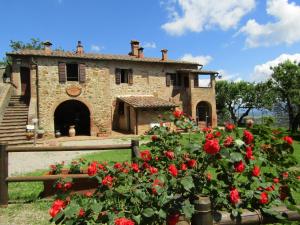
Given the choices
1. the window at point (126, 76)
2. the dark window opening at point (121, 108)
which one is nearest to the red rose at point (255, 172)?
the dark window opening at point (121, 108)

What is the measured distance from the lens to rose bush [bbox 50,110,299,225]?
1.70 m

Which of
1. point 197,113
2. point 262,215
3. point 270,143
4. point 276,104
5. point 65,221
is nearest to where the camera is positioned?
point 65,221

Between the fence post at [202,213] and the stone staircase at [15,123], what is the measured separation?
49.2 ft

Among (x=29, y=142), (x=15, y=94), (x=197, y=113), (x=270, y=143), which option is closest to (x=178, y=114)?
(x=270, y=143)

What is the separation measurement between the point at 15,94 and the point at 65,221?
67.5ft

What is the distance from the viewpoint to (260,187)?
196 centimetres

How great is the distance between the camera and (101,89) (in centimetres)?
2059

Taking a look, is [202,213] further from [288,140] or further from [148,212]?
[288,140]

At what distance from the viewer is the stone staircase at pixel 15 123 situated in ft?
50.1

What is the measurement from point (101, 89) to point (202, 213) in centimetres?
1947

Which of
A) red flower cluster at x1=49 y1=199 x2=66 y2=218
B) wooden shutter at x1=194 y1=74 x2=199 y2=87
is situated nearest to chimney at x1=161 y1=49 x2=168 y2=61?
wooden shutter at x1=194 y1=74 x2=199 y2=87

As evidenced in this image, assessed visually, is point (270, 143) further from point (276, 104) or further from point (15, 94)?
point (276, 104)

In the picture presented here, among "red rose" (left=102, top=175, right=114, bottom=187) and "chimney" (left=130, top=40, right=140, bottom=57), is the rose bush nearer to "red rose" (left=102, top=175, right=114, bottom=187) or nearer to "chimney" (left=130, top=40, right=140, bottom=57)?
"red rose" (left=102, top=175, right=114, bottom=187)

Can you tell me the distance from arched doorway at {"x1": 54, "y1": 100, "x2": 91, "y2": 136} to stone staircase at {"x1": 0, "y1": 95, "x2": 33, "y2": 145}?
3585mm
